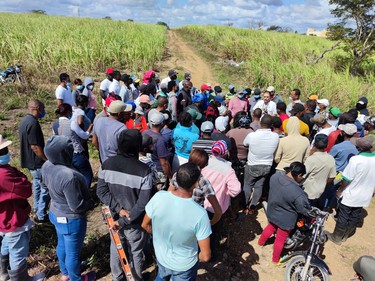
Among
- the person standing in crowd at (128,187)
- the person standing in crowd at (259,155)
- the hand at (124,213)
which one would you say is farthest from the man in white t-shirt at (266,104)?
the hand at (124,213)

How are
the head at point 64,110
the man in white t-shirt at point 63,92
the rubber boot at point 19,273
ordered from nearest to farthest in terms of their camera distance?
1. the rubber boot at point 19,273
2. the head at point 64,110
3. the man in white t-shirt at point 63,92

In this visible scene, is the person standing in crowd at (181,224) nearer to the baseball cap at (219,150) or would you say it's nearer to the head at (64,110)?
the baseball cap at (219,150)

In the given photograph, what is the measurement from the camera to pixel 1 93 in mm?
8297

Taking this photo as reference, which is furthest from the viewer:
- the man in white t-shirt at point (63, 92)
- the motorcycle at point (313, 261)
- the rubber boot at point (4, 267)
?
the man in white t-shirt at point (63, 92)

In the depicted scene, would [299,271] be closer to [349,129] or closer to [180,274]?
[180,274]

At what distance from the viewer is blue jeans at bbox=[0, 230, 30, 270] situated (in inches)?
103

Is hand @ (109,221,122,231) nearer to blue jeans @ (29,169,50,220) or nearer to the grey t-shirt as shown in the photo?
the grey t-shirt

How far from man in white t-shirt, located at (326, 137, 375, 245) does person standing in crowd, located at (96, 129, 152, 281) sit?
2.72 meters

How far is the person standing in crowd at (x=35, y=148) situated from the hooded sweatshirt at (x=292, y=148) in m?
3.46

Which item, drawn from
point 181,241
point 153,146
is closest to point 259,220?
point 153,146

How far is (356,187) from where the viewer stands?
11.6ft

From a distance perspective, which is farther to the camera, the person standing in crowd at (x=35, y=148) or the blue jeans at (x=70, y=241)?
the person standing in crowd at (x=35, y=148)

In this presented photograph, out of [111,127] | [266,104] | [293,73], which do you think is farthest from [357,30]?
[111,127]

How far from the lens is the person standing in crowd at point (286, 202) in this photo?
306cm
